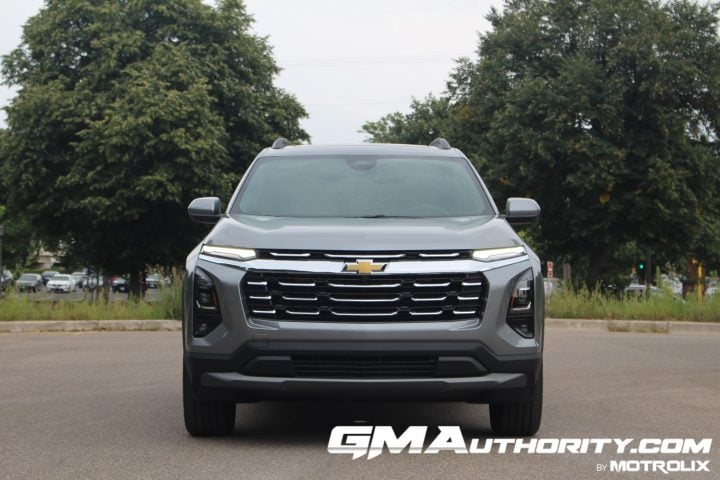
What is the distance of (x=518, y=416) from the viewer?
23.5 feet

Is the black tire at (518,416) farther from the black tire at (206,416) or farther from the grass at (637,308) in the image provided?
the grass at (637,308)

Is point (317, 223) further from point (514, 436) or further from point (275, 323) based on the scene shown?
point (514, 436)

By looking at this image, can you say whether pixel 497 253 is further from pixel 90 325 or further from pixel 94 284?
pixel 94 284

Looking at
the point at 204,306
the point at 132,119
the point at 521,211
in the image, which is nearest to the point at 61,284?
the point at 132,119

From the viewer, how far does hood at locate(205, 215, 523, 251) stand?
6688 millimetres

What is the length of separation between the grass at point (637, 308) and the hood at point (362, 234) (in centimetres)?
1501

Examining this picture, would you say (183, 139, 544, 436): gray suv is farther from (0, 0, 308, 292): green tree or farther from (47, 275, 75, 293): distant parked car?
(47, 275, 75, 293): distant parked car

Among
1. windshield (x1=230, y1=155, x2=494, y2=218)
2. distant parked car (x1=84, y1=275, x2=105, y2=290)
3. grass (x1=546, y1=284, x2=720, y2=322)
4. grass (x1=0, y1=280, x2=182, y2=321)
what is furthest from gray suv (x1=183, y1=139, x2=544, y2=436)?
distant parked car (x1=84, y1=275, x2=105, y2=290)

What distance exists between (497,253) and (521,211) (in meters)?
1.23

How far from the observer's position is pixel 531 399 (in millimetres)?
6992

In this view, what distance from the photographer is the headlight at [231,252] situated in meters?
6.70

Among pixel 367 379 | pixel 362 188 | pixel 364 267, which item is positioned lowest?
pixel 367 379

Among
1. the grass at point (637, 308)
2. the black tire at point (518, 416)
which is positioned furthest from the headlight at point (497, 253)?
the grass at point (637, 308)

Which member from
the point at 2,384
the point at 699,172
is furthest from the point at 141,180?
the point at 2,384
